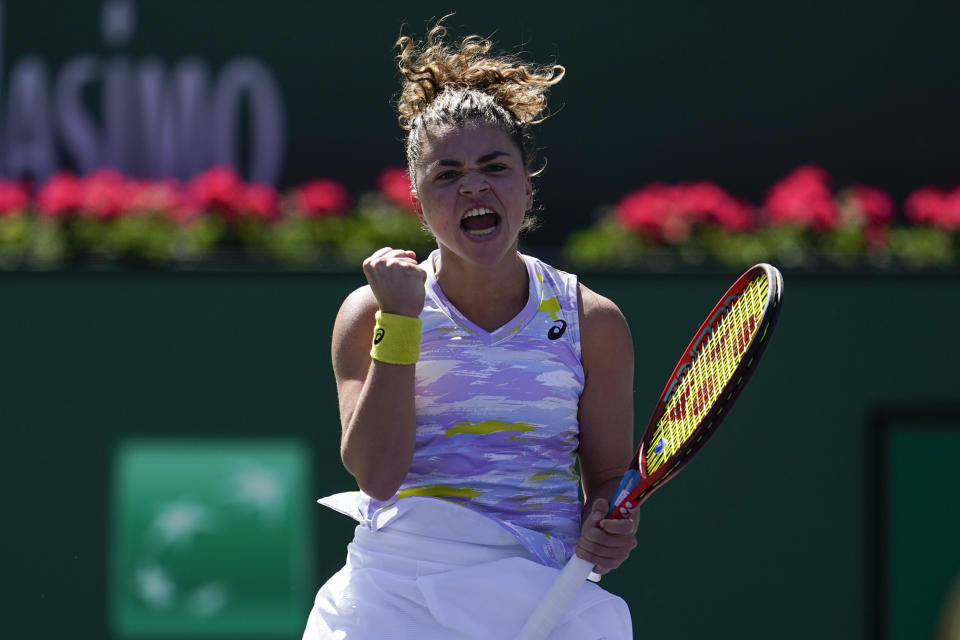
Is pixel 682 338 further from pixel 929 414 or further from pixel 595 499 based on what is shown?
pixel 595 499

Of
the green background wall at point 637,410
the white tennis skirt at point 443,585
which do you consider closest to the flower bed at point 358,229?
the green background wall at point 637,410

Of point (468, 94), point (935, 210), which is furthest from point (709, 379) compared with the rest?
point (935, 210)

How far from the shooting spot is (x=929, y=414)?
5.20 meters

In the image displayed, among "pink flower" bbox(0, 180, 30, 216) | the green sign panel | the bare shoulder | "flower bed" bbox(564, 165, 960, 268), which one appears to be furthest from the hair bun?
"pink flower" bbox(0, 180, 30, 216)

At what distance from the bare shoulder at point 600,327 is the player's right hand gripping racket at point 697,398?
6.1 inches

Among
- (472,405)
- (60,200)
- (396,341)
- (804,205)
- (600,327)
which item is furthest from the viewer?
(804,205)

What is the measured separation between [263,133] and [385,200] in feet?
2.67

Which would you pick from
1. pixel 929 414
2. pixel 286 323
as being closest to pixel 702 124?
pixel 929 414

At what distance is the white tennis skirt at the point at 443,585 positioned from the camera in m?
2.34

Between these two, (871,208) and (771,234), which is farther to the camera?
(871,208)

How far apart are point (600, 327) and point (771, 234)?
11.3 feet

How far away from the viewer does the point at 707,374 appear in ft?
8.37

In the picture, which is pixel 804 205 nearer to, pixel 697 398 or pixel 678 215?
pixel 678 215

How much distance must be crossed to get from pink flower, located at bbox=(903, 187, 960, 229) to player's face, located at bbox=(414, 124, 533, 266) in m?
4.09
